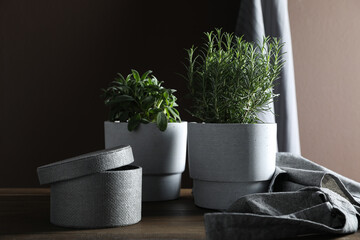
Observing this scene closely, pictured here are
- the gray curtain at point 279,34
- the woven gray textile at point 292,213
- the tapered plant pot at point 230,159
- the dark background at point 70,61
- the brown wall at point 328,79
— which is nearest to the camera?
the woven gray textile at point 292,213

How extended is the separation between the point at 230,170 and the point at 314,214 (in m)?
0.18

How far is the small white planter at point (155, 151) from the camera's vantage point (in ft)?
2.72

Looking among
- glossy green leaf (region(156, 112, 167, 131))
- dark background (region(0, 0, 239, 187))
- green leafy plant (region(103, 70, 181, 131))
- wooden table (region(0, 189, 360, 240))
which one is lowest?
wooden table (region(0, 189, 360, 240))

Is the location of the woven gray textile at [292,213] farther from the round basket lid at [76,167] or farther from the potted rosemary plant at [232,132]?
the round basket lid at [76,167]

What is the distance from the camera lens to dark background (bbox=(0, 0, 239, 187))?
1683 mm

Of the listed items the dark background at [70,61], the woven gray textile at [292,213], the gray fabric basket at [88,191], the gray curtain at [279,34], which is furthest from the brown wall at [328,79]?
the gray fabric basket at [88,191]

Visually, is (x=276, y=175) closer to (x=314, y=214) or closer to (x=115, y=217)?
(x=314, y=214)

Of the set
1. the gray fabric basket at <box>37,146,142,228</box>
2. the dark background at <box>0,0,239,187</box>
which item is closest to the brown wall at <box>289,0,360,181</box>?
the dark background at <box>0,0,239,187</box>

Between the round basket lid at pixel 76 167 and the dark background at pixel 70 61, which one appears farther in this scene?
the dark background at pixel 70 61

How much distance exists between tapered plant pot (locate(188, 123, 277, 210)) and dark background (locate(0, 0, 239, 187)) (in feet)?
2.99

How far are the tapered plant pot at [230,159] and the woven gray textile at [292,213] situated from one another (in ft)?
0.13

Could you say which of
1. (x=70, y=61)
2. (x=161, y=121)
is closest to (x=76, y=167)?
(x=161, y=121)

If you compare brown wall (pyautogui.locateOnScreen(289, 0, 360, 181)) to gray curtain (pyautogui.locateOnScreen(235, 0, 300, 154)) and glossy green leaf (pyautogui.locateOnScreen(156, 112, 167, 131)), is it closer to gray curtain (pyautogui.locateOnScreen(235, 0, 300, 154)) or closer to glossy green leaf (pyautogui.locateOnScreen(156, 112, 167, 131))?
gray curtain (pyautogui.locateOnScreen(235, 0, 300, 154))

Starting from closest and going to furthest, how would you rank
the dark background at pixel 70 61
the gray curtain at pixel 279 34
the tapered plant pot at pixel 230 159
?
the tapered plant pot at pixel 230 159, the gray curtain at pixel 279 34, the dark background at pixel 70 61
